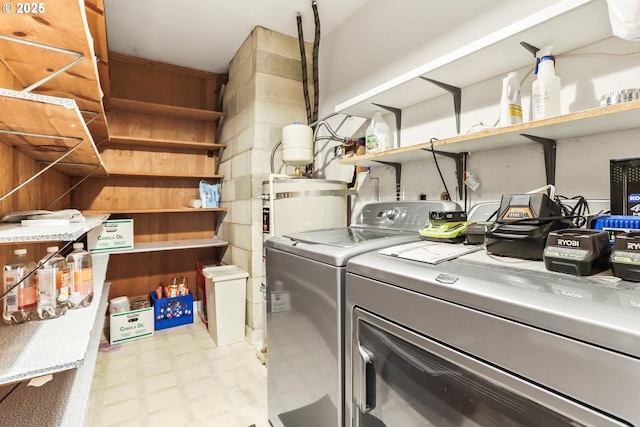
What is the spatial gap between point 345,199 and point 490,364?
69.1 inches

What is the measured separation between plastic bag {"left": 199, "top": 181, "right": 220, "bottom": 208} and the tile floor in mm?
1325

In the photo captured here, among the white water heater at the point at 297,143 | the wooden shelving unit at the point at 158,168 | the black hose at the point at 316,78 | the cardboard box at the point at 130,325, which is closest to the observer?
the white water heater at the point at 297,143

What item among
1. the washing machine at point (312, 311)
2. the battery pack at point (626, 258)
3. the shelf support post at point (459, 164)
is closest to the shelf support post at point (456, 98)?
the shelf support post at point (459, 164)

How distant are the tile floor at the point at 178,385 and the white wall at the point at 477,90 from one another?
5.24ft

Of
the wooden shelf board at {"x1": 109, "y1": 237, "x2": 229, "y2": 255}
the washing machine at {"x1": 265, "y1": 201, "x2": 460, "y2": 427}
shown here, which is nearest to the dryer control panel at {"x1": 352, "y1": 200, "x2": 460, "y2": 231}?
the washing machine at {"x1": 265, "y1": 201, "x2": 460, "y2": 427}

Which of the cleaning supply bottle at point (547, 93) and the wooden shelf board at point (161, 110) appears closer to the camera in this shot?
the cleaning supply bottle at point (547, 93)

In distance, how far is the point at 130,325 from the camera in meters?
2.82

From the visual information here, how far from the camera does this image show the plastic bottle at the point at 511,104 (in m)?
1.21

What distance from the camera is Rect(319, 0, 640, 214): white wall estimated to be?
114 cm

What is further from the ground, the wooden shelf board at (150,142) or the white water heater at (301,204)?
the wooden shelf board at (150,142)

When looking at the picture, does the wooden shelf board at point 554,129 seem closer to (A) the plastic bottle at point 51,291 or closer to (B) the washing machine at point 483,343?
(B) the washing machine at point 483,343
